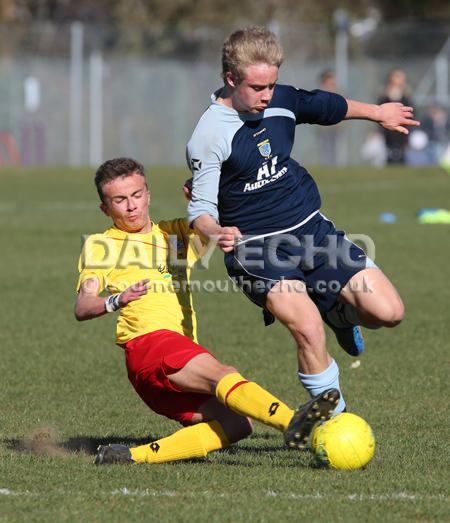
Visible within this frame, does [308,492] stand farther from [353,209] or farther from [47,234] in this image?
[353,209]

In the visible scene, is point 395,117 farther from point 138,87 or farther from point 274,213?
point 138,87

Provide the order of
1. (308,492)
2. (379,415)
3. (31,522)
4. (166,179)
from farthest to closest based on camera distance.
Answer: (166,179)
(379,415)
(308,492)
(31,522)

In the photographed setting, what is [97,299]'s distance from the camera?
5.79m

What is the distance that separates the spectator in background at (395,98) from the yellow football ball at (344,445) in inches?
773

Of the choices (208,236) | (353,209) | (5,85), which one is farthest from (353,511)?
(5,85)

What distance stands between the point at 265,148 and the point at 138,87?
2961cm

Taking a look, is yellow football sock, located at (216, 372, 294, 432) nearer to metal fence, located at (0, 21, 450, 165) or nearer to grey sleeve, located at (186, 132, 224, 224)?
grey sleeve, located at (186, 132, 224, 224)

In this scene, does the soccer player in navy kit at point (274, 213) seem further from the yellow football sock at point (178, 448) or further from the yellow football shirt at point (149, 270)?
the yellow football sock at point (178, 448)

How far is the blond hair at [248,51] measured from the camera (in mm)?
5953

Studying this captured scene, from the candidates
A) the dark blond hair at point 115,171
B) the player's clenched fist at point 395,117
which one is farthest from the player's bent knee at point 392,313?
the dark blond hair at point 115,171

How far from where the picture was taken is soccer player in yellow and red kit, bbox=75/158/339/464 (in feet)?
18.4

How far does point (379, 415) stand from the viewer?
6.93 m

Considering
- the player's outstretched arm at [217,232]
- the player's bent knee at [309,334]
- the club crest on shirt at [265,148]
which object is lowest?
the player's bent knee at [309,334]

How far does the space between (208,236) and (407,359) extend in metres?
3.24
